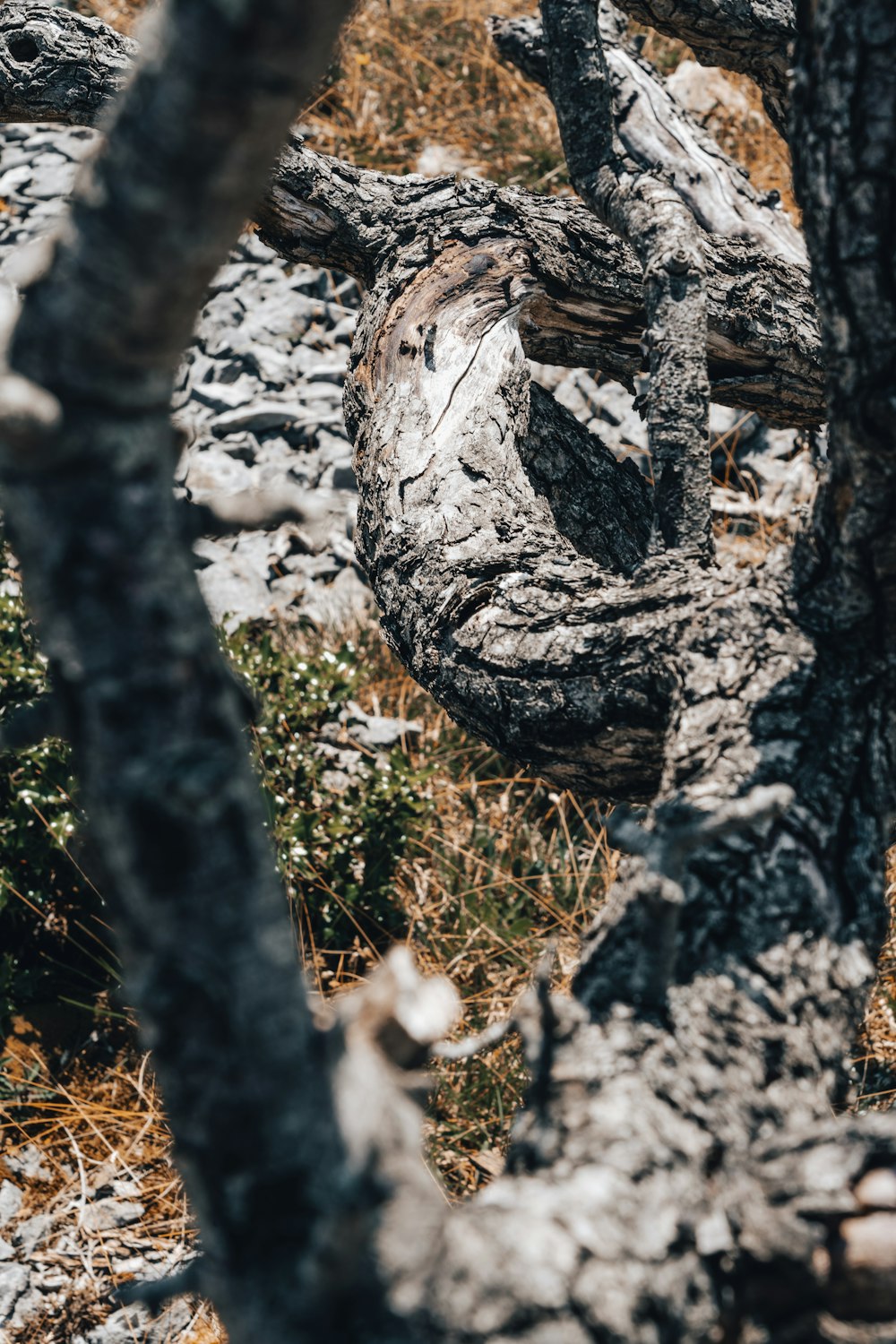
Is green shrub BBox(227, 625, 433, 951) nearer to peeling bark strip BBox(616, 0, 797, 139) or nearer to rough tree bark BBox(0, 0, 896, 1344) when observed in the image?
rough tree bark BBox(0, 0, 896, 1344)

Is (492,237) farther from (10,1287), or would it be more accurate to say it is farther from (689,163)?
(10,1287)

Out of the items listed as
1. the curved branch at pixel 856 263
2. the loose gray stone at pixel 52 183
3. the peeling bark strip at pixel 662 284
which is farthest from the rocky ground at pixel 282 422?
the curved branch at pixel 856 263

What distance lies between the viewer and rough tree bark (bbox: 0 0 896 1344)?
77cm

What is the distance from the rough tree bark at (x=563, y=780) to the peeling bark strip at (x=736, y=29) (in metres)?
1.68

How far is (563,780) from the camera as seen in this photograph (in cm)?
180

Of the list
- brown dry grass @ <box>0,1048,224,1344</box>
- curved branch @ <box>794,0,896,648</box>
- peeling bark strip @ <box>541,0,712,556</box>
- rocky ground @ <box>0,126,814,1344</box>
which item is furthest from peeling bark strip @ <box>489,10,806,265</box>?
brown dry grass @ <box>0,1048,224,1344</box>

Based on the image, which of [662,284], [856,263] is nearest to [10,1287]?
[662,284]

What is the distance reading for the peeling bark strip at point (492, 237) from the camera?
2396 mm

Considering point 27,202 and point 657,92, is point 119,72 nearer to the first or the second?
point 657,92

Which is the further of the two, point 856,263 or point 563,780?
point 563,780

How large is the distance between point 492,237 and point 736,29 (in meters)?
0.91

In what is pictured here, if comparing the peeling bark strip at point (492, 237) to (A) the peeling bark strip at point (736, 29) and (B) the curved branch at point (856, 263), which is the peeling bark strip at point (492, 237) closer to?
(A) the peeling bark strip at point (736, 29)

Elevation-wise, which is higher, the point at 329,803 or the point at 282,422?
the point at 282,422

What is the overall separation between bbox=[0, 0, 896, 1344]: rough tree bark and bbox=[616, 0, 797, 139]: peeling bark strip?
1.68 metres
